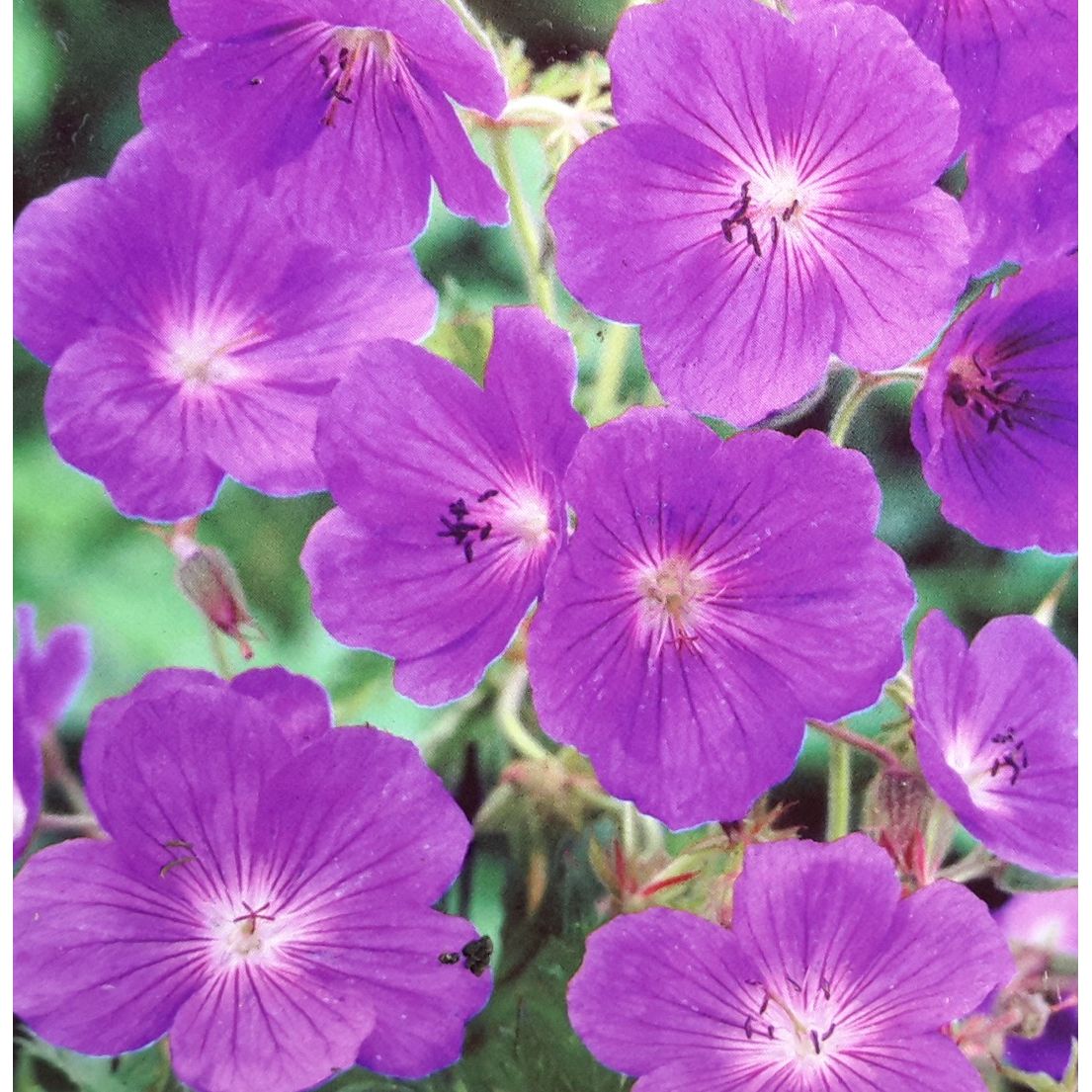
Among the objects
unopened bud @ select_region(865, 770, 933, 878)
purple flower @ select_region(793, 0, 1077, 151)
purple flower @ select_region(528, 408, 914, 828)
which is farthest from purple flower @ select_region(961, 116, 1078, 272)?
unopened bud @ select_region(865, 770, 933, 878)

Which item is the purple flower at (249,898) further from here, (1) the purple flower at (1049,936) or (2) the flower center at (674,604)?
(1) the purple flower at (1049,936)

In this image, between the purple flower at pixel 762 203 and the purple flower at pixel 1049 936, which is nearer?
the purple flower at pixel 762 203

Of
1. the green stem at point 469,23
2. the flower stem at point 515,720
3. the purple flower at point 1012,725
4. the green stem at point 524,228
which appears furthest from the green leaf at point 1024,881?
the green stem at point 469,23

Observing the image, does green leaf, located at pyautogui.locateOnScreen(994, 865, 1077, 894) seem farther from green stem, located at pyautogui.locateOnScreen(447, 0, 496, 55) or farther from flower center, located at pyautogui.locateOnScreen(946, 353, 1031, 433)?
green stem, located at pyautogui.locateOnScreen(447, 0, 496, 55)

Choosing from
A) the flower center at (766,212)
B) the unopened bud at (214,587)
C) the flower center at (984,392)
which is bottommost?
the unopened bud at (214,587)

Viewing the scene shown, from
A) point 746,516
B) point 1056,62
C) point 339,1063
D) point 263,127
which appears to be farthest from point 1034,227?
point 339,1063
